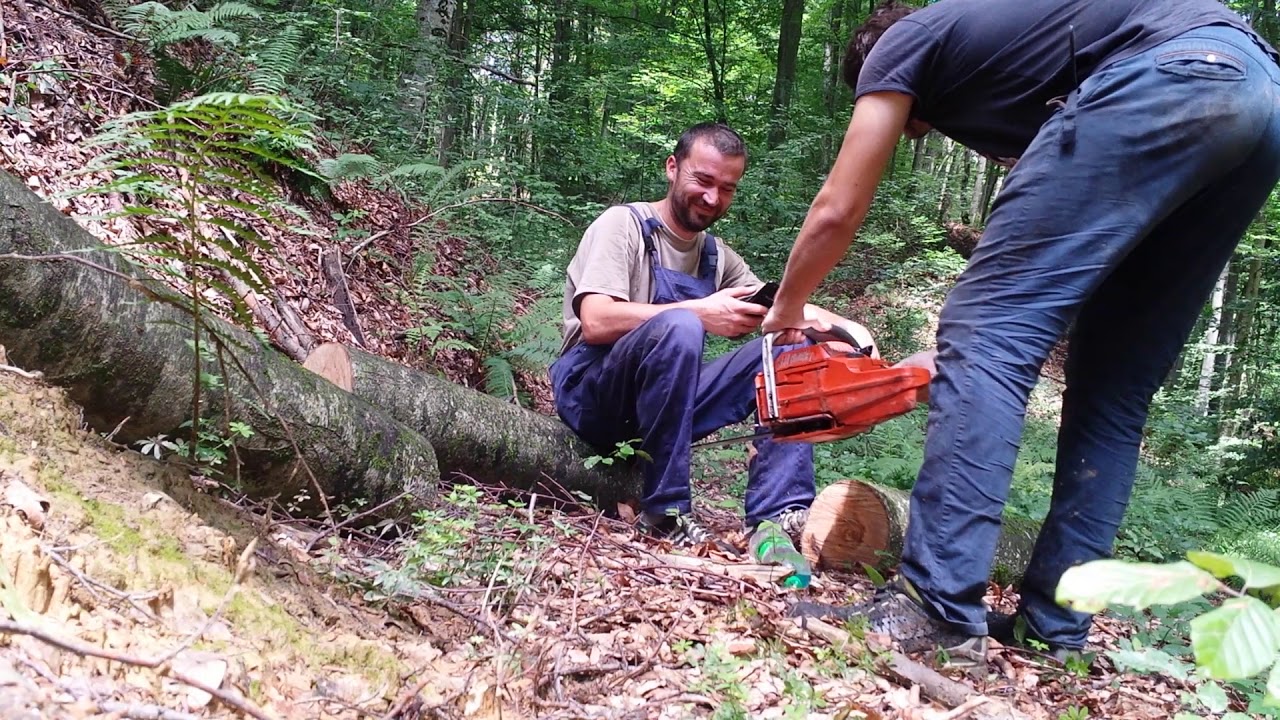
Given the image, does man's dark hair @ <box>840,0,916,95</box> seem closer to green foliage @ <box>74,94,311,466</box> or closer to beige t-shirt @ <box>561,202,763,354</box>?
beige t-shirt @ <box>561,202,763,354</box>

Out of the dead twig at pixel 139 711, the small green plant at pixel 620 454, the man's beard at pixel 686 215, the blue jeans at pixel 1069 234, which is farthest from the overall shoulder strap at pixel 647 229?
the dead twig at pixel 139 711

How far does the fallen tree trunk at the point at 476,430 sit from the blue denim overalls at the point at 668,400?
0.18 meters

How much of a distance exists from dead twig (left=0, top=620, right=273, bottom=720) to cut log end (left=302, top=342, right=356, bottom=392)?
2334 mm

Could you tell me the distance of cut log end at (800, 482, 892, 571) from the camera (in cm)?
315

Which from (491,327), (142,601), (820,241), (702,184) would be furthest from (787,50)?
(142,601)

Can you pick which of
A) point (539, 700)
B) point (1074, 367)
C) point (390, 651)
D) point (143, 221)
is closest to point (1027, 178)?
point (1074, 367)

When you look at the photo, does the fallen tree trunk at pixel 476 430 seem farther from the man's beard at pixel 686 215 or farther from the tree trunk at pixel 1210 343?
the tree trunk at pixel 1210 343

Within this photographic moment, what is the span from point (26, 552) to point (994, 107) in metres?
2.48

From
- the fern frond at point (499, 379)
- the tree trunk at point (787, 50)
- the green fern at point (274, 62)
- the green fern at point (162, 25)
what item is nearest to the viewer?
the fern frond at point (499, 379)

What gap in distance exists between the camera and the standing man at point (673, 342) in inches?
132

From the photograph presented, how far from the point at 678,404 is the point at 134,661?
97.2 inches

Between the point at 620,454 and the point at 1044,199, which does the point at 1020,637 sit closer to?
the point at 1044,199

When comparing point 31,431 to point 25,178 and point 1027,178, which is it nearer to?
point 1027,178

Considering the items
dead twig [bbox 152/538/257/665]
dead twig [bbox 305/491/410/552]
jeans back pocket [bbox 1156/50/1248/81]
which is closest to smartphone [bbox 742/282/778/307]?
jeans back pocket [bbox 1156/50/1248/81]
